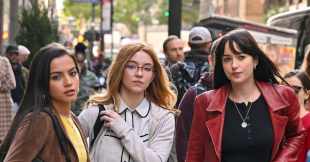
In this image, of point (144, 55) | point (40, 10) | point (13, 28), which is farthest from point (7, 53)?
point (144, 55)

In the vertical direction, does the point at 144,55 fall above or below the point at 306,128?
above

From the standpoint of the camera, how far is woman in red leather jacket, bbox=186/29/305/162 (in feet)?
16.0

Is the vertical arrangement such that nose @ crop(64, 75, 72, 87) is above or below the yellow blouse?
above

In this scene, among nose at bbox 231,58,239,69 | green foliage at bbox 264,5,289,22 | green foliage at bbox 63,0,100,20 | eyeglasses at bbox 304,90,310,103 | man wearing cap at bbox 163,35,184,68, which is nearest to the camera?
nose at bbox 231,58,239,69

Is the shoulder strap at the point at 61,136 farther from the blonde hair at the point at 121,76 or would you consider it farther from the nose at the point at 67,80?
the blonde hair at the point at 121,76

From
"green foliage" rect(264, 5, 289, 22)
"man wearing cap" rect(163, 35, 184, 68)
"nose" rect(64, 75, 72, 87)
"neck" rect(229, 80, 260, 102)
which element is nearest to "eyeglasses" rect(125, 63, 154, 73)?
"neck" rect(229, 80, 260, 102)

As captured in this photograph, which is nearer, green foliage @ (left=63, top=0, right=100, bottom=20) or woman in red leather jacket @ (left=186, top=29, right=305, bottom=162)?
woman in red leather jacket @ (left=186, top=29, right=305, bottom=162)

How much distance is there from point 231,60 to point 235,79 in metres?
0.12

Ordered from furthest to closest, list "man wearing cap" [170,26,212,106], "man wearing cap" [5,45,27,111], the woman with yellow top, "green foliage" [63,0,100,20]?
1. "green foliage" [63,0,100,20]
2. "man wearing cap" [5,45,27,111]
3. "man wearing cap" [170,26,212,106]
4. the woman with yellow top

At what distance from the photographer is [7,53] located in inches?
548

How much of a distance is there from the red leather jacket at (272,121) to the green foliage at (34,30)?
46.2 feet

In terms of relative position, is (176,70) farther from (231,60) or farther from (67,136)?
(67,136)

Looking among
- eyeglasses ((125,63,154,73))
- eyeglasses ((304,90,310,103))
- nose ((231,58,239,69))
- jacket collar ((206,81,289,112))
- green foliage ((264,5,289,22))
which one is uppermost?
green foliage ((264,5,289,22))

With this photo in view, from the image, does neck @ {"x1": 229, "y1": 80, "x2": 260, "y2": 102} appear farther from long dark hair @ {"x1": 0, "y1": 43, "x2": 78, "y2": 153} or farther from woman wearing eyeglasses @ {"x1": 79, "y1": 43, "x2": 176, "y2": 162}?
long dark hair @ {"x1": 0, "y1": 43, "x2": 78, "y2": 153}
